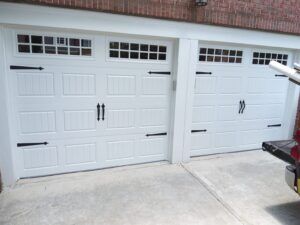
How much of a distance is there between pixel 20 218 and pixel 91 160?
1.42 meters

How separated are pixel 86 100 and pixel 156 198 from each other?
1.79 meters

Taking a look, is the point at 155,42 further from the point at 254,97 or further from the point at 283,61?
the point at 283,61

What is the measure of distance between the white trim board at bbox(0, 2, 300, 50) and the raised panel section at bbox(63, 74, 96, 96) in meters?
0.70

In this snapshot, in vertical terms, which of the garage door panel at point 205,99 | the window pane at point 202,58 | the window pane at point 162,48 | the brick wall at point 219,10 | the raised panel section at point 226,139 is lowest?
the raised panel section at point 226,139

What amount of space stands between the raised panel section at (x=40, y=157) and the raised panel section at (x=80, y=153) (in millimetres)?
193

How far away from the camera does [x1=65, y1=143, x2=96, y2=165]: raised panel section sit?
3.93 metres

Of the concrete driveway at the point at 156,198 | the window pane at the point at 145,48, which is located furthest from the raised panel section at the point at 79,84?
the concrete driveway at the point at 156,198

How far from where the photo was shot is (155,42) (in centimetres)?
405

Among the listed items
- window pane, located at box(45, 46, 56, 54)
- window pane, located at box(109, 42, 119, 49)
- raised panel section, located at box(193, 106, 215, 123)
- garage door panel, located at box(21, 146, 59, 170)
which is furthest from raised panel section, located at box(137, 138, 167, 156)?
window pane, located at box(45, 46, 56, 54)

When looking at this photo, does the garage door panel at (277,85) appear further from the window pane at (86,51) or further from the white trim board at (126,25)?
the window pane at (86,51)

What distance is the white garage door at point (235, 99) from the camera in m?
4.57

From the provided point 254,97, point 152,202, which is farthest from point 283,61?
point 152,202

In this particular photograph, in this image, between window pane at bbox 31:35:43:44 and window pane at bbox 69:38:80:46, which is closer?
window pane at bbox 31:35:43:44

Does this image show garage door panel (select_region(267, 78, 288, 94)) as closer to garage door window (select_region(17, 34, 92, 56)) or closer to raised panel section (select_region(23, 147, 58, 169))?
garage door window (select_region(17, 34, 92, 56))
